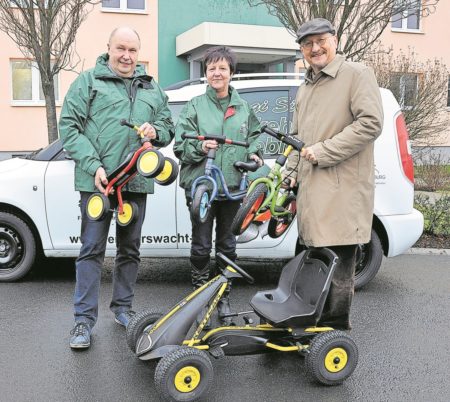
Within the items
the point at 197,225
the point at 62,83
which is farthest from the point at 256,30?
the point at 197,225

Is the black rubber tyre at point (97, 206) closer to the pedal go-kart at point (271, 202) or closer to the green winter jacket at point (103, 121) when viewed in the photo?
the green winter jacket at point (103, 121)

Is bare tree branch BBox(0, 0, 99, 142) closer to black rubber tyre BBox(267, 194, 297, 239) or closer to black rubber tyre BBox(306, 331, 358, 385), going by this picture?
black rubber tyre BBox(267, 194, 297, 239)

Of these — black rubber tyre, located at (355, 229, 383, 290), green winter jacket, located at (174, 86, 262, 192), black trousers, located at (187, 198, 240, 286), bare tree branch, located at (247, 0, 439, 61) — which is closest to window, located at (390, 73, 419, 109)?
Result: bare tree branch, located at (247, 0, 439, 61)

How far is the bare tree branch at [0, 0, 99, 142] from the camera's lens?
30.6 feet

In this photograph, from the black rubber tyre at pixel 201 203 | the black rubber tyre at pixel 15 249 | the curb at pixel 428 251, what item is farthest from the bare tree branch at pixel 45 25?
the black rubber tyre at pixel 201 203

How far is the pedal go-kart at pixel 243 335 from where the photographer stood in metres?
3.17

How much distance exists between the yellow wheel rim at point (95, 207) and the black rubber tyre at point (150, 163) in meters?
0.37

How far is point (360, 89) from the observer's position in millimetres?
3473

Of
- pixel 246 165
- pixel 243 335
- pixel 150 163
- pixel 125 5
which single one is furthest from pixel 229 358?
pixel 125 5

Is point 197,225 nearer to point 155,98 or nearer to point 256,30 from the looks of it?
point 155,98

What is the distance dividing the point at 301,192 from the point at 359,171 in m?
0.38

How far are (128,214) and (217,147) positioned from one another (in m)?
0.75

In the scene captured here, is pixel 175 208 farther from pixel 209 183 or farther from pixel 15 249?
pixel 15 249

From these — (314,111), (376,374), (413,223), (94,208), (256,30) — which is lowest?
(376,374)
